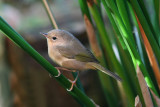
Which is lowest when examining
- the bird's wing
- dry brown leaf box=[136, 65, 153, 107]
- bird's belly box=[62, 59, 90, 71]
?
dry brown leaf box=[136, 65, 153, 107]

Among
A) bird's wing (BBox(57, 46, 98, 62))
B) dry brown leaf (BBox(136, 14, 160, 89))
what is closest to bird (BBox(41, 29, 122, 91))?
bird's wing (BBox(57, 46, 98, 62))

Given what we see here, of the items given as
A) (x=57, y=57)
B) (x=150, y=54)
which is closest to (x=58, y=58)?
(x=57, y=57)

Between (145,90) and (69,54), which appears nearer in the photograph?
(145,90)

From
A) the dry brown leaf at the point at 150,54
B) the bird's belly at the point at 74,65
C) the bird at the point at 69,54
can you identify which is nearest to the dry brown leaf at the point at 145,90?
the dry brown leaf at the point at 150,54

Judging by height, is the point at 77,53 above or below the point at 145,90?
above

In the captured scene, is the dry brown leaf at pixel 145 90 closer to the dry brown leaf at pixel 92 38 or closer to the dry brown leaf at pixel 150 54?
the dry brown leaf at pixel 150 54

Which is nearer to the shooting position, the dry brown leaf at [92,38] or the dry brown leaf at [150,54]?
the dry brown leaf at [150,54]

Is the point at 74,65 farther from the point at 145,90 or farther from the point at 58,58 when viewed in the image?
the point at 145,90

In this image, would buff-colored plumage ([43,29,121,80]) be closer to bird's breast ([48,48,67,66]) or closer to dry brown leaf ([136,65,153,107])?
bird's breast ([48,48,67,66])
